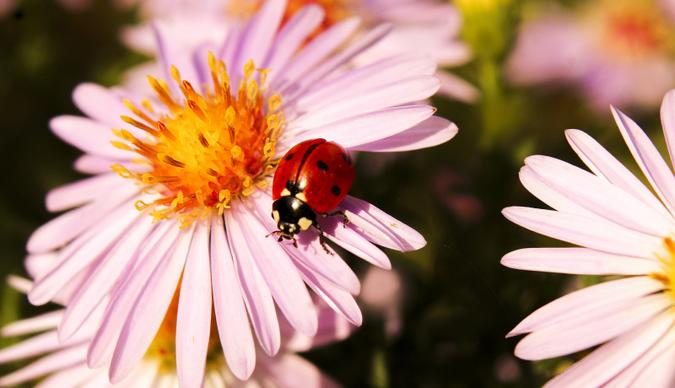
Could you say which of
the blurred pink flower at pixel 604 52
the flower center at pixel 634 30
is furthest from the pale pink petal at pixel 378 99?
the flower center at pixel 634 30

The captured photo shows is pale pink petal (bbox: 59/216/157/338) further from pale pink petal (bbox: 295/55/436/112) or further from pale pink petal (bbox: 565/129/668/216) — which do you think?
pale pink petal (bbox: 565/129/668/216)

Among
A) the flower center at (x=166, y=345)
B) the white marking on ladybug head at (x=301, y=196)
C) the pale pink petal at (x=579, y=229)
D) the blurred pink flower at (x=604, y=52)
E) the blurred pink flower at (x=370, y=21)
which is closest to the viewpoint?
the pale pink petal at (x=579, y=229)

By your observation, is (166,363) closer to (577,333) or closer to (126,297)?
(126,297)

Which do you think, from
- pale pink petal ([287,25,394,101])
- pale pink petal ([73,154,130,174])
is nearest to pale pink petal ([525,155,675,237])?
pale pink petal ([287,25,394,101])

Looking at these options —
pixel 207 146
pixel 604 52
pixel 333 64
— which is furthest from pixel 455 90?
pixel 604 52

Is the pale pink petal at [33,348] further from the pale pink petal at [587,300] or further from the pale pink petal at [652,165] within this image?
the pale pink petal at [652,165]

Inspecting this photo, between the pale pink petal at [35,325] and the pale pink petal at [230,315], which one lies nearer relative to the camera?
the pale pink petal at [230,315]
